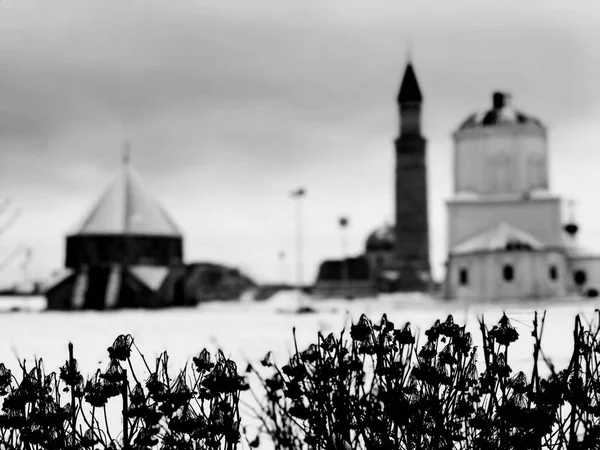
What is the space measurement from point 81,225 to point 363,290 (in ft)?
72.8

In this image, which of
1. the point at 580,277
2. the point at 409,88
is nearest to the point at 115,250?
the point at 409,88

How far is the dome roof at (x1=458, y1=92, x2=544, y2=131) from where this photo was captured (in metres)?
46.6

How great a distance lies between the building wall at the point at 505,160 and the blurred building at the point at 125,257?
17474mm

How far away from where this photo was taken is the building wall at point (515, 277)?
43.5 metres

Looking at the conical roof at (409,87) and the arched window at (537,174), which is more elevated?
the conical roof at (409,87)

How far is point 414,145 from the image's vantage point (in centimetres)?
6072

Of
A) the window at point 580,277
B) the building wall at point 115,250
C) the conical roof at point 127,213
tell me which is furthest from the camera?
the conical roof at point 127,213

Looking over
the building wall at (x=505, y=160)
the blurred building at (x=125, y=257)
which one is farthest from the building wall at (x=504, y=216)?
the blurred building at (x=125, y=257)

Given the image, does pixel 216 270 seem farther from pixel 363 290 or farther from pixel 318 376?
pixel 318 376

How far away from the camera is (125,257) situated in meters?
49.1

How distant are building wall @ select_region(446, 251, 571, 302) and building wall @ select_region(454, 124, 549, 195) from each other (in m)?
4.51

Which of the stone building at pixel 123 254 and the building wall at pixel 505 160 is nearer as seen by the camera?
the building wall at pixel 505 160

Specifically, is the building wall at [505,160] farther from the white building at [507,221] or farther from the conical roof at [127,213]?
the conical roof at [127,213]

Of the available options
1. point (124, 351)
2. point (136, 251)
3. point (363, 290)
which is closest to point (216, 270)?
point (363, 290)
